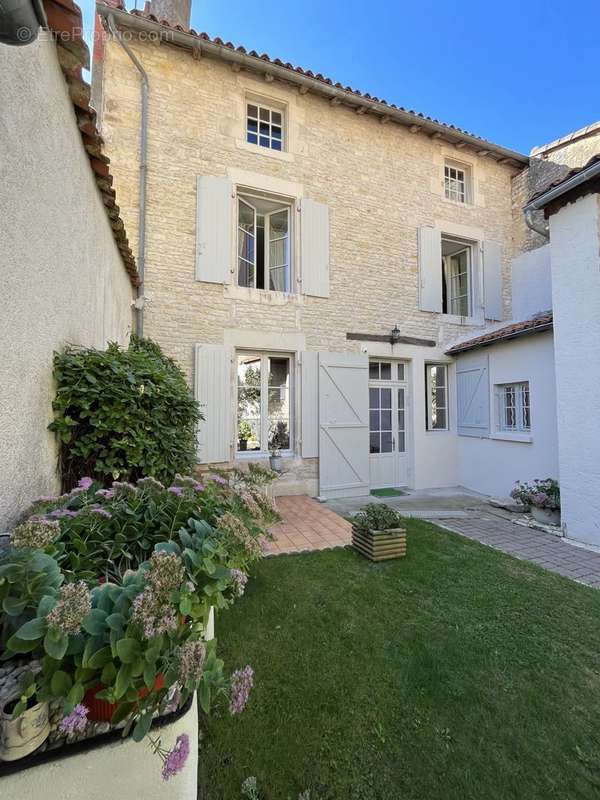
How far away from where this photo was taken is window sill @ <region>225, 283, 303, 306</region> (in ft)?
20.0

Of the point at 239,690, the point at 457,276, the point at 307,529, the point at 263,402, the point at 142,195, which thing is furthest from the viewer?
the point at 457,276

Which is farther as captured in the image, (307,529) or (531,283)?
(531,283)

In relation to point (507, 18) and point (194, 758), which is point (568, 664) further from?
point (507, 18)

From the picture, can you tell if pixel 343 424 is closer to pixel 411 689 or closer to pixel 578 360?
pixel 578 360

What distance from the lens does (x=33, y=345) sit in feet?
5.92

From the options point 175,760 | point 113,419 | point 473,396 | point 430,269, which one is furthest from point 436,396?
point 175,760

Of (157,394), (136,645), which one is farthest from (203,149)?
(136,645)

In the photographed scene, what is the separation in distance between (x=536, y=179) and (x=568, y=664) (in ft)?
30.3

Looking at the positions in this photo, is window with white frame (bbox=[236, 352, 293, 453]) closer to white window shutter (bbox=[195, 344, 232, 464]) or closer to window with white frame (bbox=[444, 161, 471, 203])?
white window shutter (bbox=[195, 344, 232, 464])

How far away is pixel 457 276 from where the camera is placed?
8484 millimetres

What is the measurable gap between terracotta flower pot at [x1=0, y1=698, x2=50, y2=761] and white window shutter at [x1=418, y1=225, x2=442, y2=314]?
7.66m

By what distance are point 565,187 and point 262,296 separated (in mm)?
4291

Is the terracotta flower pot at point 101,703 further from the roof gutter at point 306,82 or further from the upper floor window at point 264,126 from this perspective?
the roof gutter at point 306,82

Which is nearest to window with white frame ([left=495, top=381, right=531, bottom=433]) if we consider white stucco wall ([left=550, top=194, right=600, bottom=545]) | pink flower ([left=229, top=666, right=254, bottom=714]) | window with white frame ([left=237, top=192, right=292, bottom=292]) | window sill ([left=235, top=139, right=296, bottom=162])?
white stucco wall ([left=550, top=194, right=600, bottom=545])
